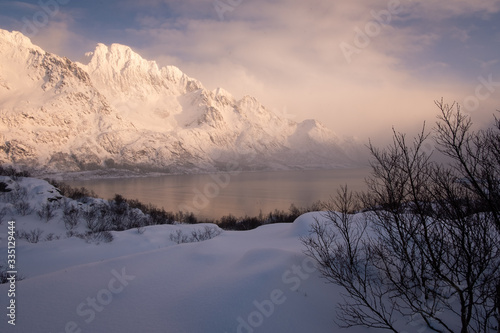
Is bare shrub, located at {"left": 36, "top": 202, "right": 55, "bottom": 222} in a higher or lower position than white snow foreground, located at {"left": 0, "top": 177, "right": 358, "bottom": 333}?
lower

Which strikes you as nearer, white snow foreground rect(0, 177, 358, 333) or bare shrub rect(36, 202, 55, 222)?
white snow foreground rect(0, 177, 358, 333)

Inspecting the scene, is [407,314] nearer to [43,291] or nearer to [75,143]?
[43,291]

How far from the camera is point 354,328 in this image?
4871 millimetres

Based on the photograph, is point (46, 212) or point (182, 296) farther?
point (46, 212)

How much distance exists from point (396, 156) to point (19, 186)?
42982mm

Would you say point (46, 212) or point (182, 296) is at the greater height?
point (182, 296)

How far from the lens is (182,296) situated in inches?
227

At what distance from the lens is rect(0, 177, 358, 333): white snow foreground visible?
4.98 m

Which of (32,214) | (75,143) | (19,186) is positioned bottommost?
(32,214)

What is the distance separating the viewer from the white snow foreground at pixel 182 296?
16.4 ft

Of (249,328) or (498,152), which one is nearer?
(498,152)

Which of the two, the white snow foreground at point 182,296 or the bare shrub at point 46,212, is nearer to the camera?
the white snow foreground at point 182,296

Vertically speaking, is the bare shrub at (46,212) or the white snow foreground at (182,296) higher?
the white snow foreground at (182,296)

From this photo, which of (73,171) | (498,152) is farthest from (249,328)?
(73,171)
